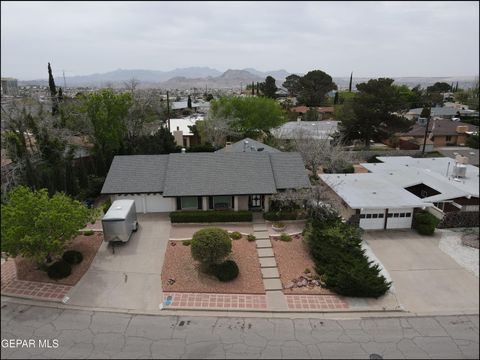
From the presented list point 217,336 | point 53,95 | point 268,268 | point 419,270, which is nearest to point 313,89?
point 53,95

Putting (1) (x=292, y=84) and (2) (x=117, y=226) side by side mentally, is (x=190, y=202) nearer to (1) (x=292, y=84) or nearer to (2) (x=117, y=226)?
(2) (x=117, y=226)

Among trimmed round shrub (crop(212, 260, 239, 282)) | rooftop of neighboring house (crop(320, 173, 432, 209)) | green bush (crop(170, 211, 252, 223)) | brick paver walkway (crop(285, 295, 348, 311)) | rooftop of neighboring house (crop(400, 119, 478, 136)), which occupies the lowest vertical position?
brick paver walkway (crop(285, 295, 348, 311))

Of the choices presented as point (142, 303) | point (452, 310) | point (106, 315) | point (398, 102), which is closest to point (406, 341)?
point (452, 310)

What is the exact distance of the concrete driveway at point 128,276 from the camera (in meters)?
15.6

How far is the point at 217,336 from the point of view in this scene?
1358 centimetres

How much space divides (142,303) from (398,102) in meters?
37.0

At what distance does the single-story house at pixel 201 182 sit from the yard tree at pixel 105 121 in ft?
22.7

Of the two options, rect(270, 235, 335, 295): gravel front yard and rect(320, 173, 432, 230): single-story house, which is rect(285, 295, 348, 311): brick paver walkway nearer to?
rect(270, 235, 335, 295): gravel front yard

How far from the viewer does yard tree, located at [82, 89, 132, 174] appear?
31.7 metres

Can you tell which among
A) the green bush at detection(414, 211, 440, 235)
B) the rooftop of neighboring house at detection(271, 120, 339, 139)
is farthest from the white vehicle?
the rooftop of neighboring house at detection(271, 120, 339, 139)

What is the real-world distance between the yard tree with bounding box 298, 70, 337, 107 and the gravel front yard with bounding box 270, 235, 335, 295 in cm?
5595

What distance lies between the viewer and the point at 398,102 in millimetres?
40594

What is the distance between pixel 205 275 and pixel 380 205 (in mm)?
11628

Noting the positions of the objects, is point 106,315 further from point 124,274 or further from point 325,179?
point 325,179
